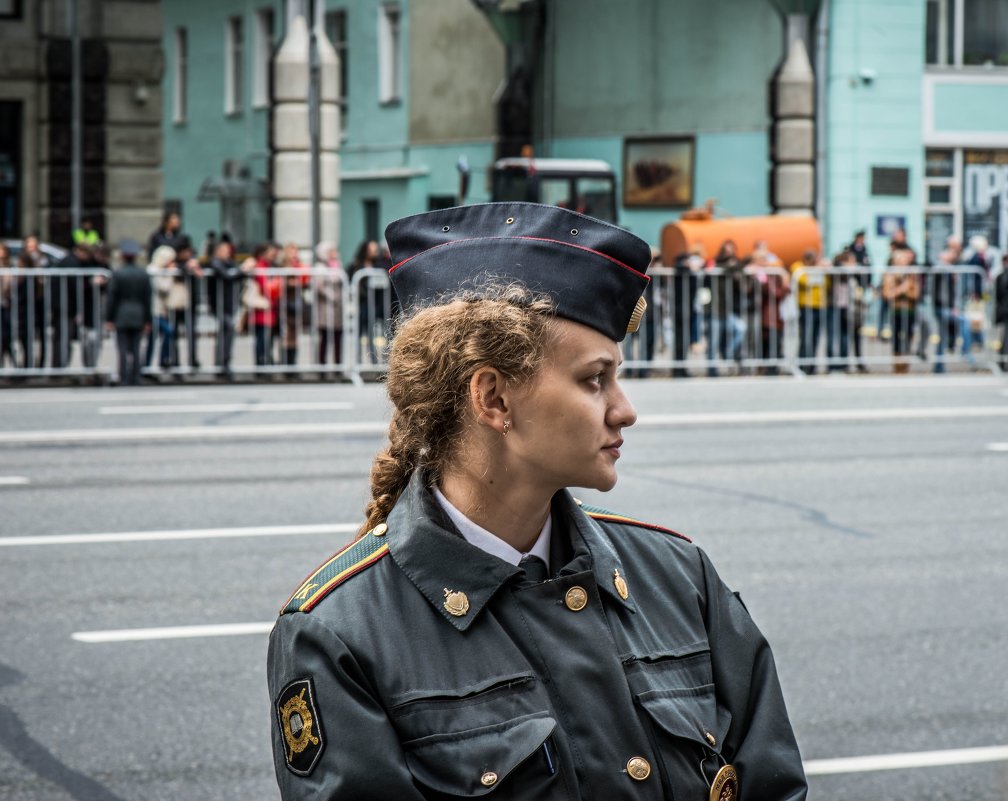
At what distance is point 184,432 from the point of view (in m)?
14.0

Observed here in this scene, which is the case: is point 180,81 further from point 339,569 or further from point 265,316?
point 339,569

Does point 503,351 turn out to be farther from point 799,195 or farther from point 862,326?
point 799,195

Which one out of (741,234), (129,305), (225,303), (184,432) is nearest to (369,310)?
(225,303)

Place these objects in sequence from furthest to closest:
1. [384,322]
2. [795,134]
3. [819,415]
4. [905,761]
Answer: [795,134], [384,322], [819,415], [905,761]

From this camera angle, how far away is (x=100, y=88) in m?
25.0

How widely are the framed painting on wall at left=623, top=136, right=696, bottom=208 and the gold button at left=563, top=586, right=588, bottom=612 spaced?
31.1 meters

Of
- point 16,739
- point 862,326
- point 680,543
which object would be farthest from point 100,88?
point 680,543

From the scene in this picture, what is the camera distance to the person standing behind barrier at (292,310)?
1902 centimetres

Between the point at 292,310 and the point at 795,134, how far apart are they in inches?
564

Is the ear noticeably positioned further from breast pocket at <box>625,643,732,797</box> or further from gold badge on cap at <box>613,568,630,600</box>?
breast pocket at <box>625,643,732,797</box>

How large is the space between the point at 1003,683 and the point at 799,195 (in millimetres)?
24365

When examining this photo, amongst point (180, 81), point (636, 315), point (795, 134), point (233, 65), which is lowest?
point (636, 315)

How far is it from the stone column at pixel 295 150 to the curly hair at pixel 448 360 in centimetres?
2544

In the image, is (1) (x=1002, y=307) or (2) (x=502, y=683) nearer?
(2) (x=502, y=683)
